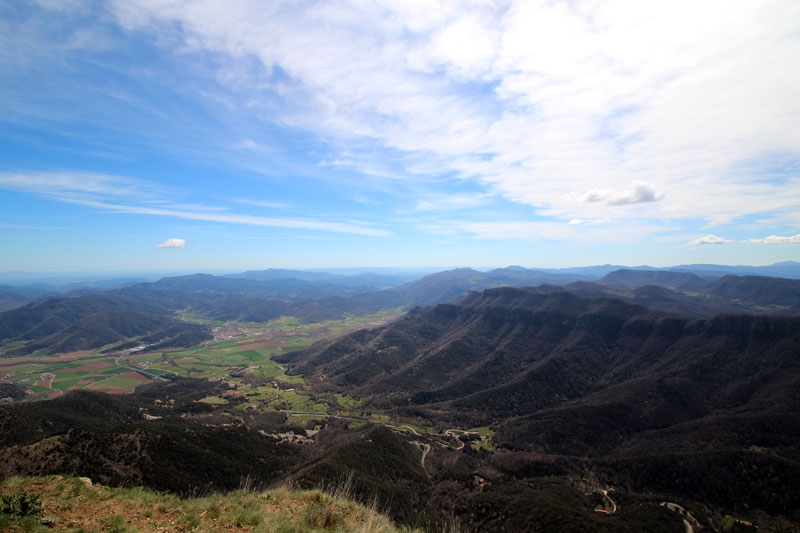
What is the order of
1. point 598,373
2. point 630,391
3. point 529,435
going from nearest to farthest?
point 529,435
point 630,391
point 598,373

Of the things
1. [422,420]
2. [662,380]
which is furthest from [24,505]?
[662,380]

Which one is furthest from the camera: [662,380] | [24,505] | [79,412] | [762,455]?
[662,380]

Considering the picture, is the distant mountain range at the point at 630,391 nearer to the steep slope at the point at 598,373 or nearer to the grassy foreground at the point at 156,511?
the steep slope at the point at 598,373

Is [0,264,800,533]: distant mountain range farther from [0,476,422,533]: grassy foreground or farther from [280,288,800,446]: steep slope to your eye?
[0,476,422,533]: grassy foreground

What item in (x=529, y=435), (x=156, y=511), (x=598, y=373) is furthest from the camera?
(x=598, y=373)

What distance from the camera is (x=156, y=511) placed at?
15.6 metres

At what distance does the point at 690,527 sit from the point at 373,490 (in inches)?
2047

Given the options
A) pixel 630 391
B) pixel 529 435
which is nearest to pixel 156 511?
pixel 529 435

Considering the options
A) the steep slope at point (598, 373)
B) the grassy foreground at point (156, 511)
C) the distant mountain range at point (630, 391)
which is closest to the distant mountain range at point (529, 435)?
the distant mountain range at point (630, 391)

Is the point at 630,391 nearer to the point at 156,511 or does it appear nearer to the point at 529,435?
the point at 529,435

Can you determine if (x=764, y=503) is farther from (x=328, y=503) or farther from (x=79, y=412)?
(x=79, y=412)

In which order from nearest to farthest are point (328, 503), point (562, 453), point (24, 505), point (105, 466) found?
point (24, 505)
point (328, 503)
point (105, 466)
point (562, 453)

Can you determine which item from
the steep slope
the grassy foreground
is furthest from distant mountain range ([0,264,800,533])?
the grassy foreground

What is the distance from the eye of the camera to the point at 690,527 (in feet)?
184
